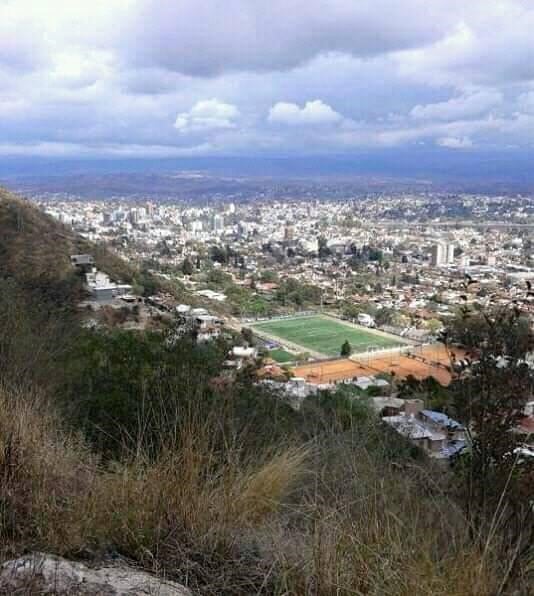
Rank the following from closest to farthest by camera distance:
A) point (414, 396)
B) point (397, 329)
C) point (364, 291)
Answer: point (414, 396)
point (397, 329)
point (364, 291)

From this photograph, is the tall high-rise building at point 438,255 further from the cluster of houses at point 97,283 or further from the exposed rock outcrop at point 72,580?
the exposed rock outcrop at point 72,580

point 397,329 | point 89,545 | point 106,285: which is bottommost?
point 397,329

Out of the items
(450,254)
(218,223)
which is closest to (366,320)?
(450,254)

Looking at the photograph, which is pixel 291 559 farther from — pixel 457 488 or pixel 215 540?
pixel 457 488

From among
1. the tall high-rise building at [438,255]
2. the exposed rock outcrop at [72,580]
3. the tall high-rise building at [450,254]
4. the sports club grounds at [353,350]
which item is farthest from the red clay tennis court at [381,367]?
the tall high-rise building at [438,255]

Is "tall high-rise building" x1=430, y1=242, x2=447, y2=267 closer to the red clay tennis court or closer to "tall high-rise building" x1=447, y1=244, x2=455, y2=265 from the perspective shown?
"tall high-rise building" x1=447, y1=244, x2=455, y2=265

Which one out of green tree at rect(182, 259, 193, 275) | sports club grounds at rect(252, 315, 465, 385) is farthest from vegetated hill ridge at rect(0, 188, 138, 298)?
green tree at rect(182, 259, 193, 275)

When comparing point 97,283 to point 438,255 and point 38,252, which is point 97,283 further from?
point 438,255

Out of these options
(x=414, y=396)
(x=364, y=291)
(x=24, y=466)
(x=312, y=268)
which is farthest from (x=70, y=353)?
(x=312, y=268)
